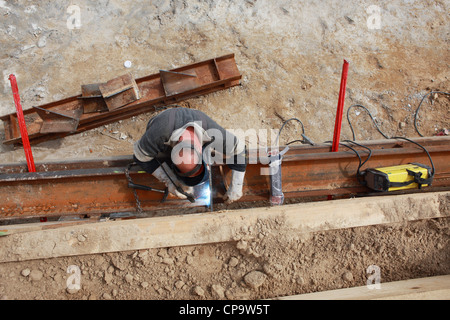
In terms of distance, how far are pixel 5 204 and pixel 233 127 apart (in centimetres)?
345

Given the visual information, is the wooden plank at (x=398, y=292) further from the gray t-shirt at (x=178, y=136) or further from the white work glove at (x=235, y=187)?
the gray t-shirt at (x=178, y=136)

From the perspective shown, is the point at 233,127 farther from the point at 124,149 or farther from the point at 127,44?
the point at 127,44

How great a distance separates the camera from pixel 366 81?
18.5 feet

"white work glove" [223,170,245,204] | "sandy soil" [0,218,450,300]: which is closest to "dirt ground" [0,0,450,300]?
"white work glove" [223,170,245,204]

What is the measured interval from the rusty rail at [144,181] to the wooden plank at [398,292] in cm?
107

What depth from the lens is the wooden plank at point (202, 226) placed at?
2.64m

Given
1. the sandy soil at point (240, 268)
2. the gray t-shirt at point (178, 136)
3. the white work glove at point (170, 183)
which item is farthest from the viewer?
the white work glove at point (170, 183)

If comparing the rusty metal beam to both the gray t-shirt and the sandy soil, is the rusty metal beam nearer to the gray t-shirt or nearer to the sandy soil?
the gray t-shirt

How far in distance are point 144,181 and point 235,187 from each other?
40.0 inches

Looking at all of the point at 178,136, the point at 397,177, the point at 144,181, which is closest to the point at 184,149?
the point at 178,136

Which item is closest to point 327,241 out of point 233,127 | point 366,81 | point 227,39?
point 233,127

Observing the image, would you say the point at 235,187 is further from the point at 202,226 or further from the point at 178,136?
the point at 178,136

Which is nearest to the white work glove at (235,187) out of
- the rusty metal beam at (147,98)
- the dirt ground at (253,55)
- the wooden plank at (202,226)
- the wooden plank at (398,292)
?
the wooden plank at (202,226)

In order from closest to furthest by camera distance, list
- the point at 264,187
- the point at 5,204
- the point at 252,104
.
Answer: the point at 5,204 → the point at 264,187 → the point at 252,104
